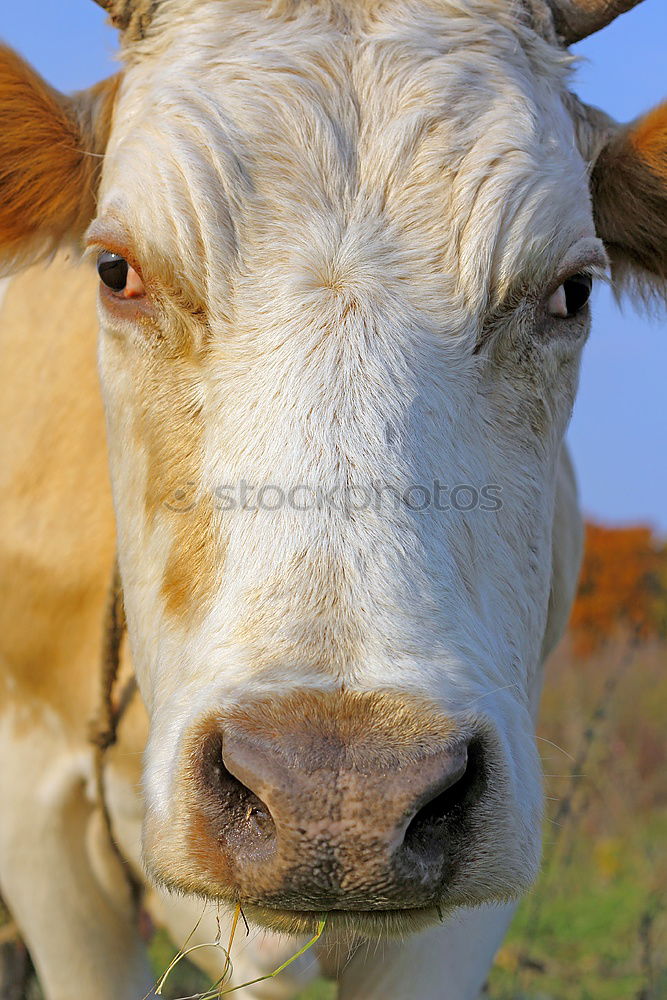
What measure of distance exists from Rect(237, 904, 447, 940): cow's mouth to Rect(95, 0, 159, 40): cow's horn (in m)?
2.10

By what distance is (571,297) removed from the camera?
2.84 metres

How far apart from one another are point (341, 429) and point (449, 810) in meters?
0.68

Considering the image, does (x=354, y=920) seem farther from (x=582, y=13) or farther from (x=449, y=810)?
(x=582, y=13)

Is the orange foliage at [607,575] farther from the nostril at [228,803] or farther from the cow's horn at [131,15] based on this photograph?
the nostril at [228,803]

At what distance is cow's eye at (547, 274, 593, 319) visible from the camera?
2779mm

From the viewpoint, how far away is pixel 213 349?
2564 millimetres

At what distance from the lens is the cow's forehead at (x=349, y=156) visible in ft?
8.37

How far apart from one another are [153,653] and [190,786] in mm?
689

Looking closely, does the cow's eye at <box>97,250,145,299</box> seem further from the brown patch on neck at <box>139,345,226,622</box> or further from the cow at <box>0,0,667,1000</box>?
the brown patch on neck at <box>139,345,226,622</box>

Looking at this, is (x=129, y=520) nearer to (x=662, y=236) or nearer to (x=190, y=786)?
(x=190, y=786)

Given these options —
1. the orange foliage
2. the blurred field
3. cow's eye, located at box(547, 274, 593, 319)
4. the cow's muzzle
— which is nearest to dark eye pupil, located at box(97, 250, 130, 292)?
cow's eye, located at box(547, 274, 593, 319)

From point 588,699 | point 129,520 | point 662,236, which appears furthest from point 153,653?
point 588,699

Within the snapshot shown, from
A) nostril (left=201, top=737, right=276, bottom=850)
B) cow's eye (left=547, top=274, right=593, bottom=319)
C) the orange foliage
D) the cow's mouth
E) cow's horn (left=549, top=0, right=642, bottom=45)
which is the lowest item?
the orange foliage

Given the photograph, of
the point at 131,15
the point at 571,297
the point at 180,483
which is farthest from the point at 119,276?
the point at 571,297
